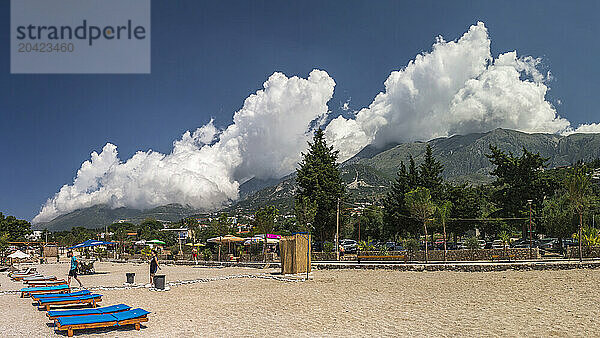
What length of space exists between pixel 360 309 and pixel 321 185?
34.5 metres

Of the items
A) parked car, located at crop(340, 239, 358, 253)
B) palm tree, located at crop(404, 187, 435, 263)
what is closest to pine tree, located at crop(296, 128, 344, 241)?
parked car, located at crop(340, 239, 358, 253)

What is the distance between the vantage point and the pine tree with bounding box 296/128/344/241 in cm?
4644

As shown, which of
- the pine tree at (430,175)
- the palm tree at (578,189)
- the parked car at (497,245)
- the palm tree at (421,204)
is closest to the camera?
the palm tree at (578,189)

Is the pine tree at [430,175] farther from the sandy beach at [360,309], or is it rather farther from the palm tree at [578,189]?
the sandy beach at [360,309]

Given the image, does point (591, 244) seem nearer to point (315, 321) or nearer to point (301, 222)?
point (301, 222)

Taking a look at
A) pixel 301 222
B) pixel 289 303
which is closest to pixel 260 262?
pixel 301 222

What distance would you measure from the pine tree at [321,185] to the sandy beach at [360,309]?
87.7 ft

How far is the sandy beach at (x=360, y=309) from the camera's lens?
31.0 feet

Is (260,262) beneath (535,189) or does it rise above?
beneath

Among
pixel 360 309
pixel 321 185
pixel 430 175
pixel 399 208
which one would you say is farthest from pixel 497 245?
pixel 360 309

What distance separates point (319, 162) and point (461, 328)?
38.9m

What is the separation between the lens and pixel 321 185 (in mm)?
46906

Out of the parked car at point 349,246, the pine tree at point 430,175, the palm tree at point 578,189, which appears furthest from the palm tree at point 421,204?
the parked car at point 349,246

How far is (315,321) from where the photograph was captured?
10.7 metres
